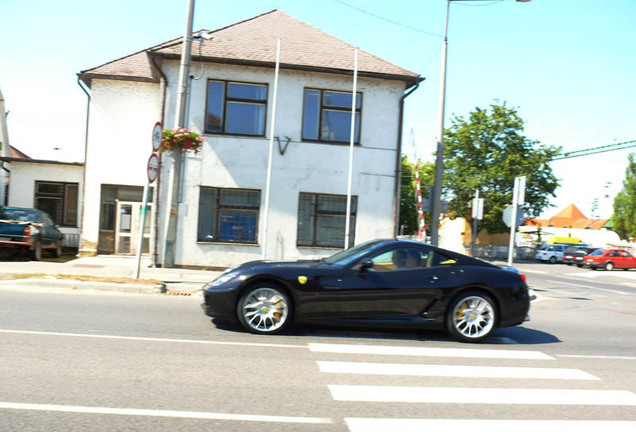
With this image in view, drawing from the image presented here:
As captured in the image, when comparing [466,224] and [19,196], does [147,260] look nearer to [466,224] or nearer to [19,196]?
[19,196]

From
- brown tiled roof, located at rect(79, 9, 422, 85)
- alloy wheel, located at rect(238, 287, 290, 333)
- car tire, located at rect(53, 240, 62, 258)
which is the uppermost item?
brown tiled roof, located at rect(79, 9, 422, 85)

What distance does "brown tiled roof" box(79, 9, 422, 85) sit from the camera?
16953 mm

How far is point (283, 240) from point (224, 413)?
1310 cm

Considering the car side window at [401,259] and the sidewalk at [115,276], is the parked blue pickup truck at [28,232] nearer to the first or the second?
the sidewalk at [115,276]

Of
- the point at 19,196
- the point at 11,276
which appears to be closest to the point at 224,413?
the point at 11,276

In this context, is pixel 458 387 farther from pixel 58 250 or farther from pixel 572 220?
pixel 572 220

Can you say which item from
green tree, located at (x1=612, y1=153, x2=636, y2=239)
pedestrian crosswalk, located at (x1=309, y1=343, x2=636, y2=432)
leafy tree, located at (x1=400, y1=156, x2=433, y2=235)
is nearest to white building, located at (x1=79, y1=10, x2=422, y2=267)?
pedestrian crosswalk, located at (x1=309, y1=343, x2=636, y2=432)

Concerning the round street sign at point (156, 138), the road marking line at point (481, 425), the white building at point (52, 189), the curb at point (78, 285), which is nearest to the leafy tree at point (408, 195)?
the white building at point (52, 189)

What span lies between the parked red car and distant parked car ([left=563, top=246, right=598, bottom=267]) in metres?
1.93

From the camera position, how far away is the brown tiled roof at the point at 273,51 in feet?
55.6

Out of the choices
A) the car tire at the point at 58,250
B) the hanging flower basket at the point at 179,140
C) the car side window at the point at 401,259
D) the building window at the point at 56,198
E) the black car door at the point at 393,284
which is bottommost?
the car tire at the point at 58,250

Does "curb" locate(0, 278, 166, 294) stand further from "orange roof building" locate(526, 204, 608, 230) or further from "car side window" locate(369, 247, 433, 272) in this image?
"orange roof building" locate(526, 204, 608, 230)

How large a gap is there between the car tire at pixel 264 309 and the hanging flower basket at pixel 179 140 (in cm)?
798

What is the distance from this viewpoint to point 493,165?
148 ft
